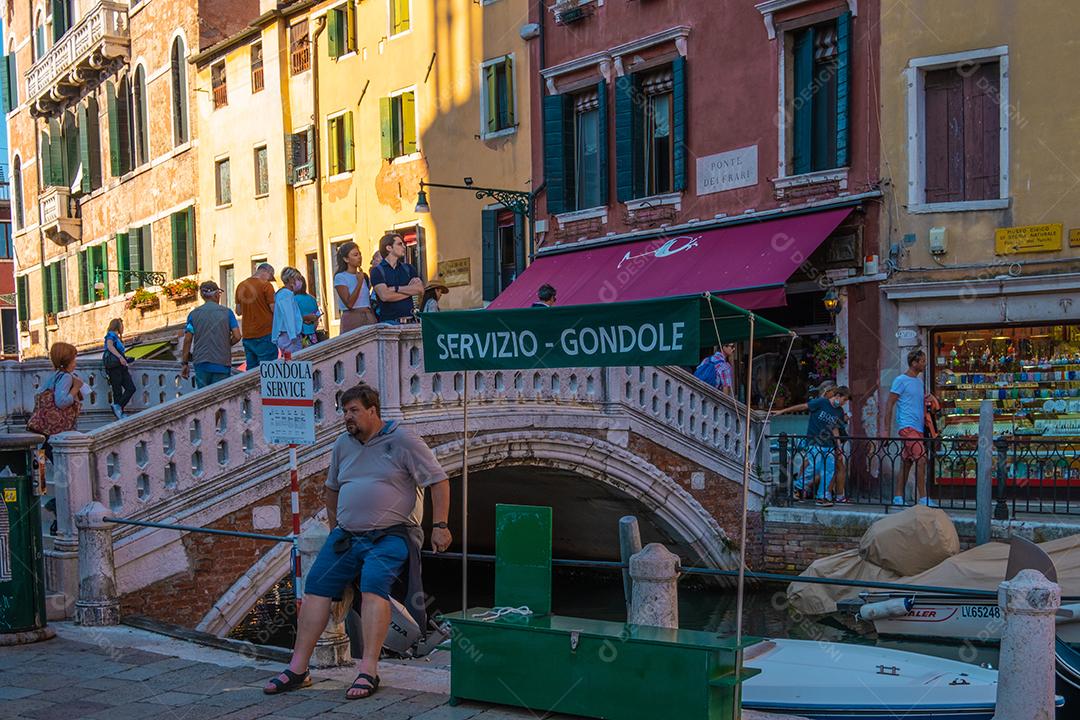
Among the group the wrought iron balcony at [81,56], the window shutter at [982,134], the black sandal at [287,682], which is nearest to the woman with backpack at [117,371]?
the black sandal at [287,682]

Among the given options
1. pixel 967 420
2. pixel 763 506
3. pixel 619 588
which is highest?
pixel 967 420

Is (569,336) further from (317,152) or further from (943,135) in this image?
(317,152)

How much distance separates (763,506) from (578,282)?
497 cm

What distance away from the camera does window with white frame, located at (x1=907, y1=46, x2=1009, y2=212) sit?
14766 mm

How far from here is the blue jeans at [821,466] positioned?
14906 millimetres

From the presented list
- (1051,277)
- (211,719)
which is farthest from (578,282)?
(211,719)

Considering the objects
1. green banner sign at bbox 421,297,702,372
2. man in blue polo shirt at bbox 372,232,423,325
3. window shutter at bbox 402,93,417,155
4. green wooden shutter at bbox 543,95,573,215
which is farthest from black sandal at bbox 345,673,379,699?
window shutter at bbox 402,93,417,155

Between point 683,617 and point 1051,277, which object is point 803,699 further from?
point 1051,277

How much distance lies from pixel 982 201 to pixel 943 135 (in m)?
1.03

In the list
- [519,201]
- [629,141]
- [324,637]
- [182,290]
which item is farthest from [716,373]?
[182,290]

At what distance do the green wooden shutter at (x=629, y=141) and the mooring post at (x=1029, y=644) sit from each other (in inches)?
547

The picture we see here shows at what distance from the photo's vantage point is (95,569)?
8.58 metres

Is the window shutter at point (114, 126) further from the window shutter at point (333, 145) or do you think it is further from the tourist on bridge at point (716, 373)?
the tourist on bridge at point (716, 373)

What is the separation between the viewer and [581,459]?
1398cm
